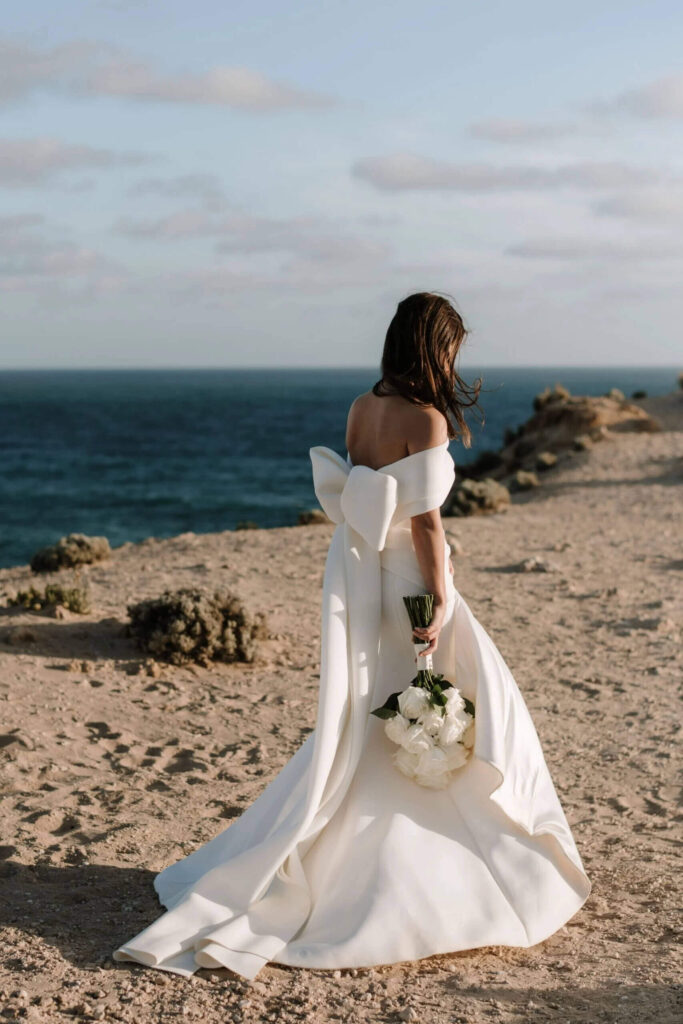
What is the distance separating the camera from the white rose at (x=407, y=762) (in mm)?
4309

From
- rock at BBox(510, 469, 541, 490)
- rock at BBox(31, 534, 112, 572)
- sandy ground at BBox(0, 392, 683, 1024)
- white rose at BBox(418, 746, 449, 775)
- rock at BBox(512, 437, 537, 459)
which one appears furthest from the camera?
rock at BBox(512, 437, 537, 459)

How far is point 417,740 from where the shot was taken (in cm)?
423

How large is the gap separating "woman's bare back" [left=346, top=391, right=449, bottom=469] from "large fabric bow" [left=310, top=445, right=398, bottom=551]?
3.7 inches

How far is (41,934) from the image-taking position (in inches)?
178

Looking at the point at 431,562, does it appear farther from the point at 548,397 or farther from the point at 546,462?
the point at 548,397

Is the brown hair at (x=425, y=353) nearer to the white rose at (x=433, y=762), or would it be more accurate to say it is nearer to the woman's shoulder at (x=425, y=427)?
the woman's shoulder at (x=425, y=427)

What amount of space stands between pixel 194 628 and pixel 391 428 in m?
5.21

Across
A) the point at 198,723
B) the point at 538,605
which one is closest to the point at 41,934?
the point at 198,723

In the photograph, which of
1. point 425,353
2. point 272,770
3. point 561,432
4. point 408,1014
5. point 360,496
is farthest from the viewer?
point 561,432

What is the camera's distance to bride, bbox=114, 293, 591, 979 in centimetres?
416

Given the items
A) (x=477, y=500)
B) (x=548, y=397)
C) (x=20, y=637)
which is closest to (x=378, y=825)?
(x=20, y=637)

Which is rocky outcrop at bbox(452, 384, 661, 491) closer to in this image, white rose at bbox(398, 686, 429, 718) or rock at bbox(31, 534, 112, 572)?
rock at bbox(31, 534, 112, 572)

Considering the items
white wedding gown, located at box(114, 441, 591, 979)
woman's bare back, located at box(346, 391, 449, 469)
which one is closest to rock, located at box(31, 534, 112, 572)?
white wedding gown, located at box(114, 441, 591, 979)

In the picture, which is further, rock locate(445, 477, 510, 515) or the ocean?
the ocean
